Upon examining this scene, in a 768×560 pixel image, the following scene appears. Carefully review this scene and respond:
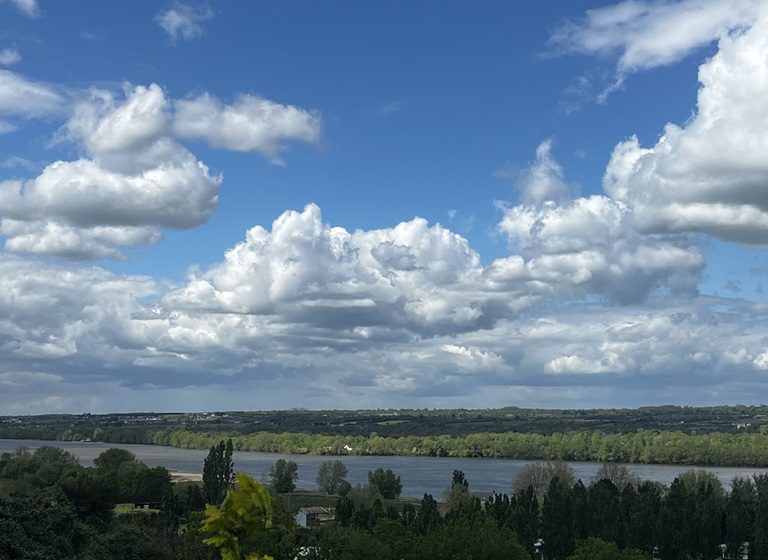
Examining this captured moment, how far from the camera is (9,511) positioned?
5512cm

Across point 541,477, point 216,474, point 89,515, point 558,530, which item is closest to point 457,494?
point 541,477

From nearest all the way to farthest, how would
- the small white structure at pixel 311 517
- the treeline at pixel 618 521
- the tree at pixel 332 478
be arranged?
the treeline at pixel 618 521 → the small white structure at pixel 311 517 → the tree at pixel 332 478

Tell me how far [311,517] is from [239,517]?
82.9m

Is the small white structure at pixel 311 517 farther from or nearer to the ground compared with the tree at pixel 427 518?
nearer to the ground

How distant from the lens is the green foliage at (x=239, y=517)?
16.3 m

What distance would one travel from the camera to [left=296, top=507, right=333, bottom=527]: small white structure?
93194 millimetres

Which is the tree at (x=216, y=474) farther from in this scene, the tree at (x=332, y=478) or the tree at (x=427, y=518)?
the tree at (x=332, y=478)

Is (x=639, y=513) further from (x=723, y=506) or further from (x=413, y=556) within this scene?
(x=413, y=556)

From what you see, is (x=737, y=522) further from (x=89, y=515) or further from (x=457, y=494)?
(x=89, y=515)

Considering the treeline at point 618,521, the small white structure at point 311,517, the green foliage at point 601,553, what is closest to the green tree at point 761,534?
the treeline at point 618,521

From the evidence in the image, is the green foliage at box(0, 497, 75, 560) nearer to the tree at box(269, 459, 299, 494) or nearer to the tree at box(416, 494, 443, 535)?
the tree at box(416, 494, 443, 535)

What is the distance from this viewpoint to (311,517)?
96375 millimetres

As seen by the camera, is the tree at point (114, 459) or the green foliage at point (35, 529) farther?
the tree at point (114, 459)

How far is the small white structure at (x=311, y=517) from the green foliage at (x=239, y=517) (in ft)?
249
